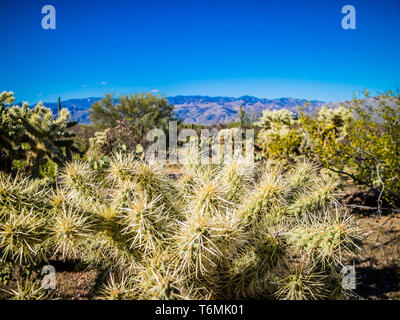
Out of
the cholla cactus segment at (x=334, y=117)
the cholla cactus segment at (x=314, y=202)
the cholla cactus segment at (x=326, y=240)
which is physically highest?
the cholla cactus segment at (x=334, y=117)

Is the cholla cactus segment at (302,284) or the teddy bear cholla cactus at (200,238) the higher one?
the teddy bear cholla cactus at (200,238)

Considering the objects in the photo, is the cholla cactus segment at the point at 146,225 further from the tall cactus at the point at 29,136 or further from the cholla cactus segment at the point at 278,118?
the cholla cactus segment at the point at 278,118

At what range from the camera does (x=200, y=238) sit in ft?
4.12

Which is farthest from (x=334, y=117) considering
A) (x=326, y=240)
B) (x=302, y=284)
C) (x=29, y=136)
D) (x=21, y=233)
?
(x=21, y=233)

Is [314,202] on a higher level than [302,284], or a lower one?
higher

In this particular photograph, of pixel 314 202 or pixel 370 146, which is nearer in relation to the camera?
pixel 314 202

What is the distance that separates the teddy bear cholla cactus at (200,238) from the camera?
1.32 m

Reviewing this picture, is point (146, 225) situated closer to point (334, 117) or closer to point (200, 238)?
→ point (200, 238)

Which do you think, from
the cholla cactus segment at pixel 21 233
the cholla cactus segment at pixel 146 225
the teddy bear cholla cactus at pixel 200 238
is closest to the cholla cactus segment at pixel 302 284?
the teddy bear cholla cactus at pixel 200 238

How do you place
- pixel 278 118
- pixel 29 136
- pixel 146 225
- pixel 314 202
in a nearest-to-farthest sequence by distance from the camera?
pixel 146 225
pixel 314 202
pixel 29 136
pixel 278 118

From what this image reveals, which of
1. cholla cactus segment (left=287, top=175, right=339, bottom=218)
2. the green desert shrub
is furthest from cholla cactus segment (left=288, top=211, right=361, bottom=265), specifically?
the green desert shrub
